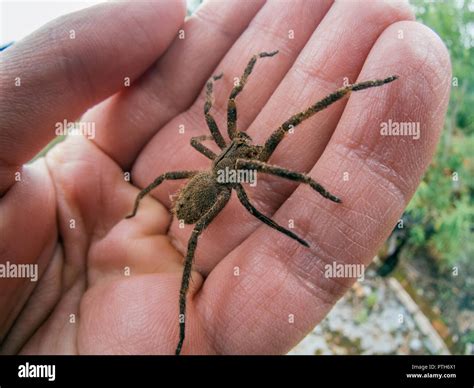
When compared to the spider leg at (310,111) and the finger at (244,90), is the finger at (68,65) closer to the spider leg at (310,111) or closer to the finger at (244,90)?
the finger at (244,90)

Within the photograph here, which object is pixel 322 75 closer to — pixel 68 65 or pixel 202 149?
pixel 202 149

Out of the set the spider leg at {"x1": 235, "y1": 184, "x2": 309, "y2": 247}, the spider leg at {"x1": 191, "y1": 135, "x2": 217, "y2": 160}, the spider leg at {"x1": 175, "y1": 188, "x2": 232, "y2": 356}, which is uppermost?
the spider leg at {"x1": 191, "y1": 135, "x2": 217, "y2": 160}

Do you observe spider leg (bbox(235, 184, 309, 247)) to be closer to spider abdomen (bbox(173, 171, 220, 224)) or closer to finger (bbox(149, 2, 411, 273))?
finger (bbox(149, 2, 411, 273))

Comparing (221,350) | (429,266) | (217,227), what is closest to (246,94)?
(217,227)

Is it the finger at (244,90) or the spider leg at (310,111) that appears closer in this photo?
the spider leg at (310,111)

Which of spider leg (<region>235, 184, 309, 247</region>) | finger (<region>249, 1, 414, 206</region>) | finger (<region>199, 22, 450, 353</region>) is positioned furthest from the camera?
finger (<region>249, 1, 414, 206</region>)

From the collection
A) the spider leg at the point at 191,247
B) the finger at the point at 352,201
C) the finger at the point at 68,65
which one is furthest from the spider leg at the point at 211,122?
the finger at the point at 352,201

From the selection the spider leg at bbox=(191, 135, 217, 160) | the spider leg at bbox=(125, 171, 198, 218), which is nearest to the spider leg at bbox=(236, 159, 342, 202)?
the spider leg at bbox=(191, 135, 217, 160)
